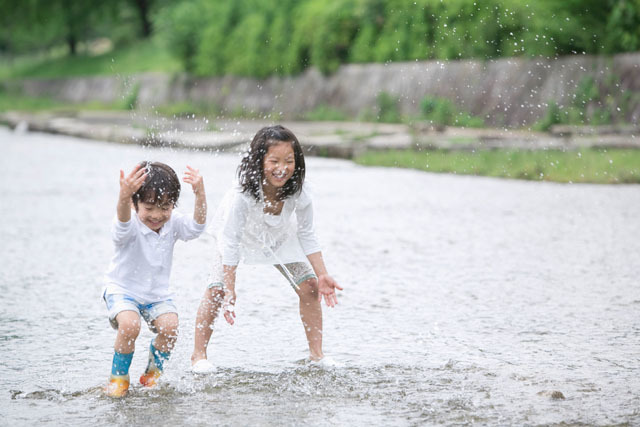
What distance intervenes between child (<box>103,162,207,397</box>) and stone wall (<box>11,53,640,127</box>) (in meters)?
8.53

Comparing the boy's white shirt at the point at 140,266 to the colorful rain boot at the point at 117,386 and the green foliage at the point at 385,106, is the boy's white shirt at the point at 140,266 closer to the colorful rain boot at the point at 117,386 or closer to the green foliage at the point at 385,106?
the colorful rain boot at the point at 117,386

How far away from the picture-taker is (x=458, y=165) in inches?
468

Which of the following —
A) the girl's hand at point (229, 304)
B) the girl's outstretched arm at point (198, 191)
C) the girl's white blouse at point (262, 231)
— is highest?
the girl's outstretched arm at point (198, 191)

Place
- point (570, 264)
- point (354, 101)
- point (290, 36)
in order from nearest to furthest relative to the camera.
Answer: point (570, 264)
point (354, 101)
point (290, 36)

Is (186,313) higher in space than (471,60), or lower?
lower

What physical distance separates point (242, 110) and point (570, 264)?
16443 mm

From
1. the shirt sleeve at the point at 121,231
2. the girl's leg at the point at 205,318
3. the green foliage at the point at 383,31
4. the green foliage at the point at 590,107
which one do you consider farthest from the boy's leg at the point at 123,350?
the green foliage at the point at 383,31

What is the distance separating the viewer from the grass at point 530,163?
10.4m

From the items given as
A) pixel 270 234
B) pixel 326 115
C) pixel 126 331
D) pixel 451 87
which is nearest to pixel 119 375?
pixel 126 331

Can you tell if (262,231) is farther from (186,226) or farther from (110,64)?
(110,64)

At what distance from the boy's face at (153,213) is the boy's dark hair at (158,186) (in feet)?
0.05

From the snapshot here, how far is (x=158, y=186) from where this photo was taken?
3.86 metres

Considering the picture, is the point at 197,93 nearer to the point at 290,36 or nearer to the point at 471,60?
the point at 290,36

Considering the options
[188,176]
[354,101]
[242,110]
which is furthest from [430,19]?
[188,176]
